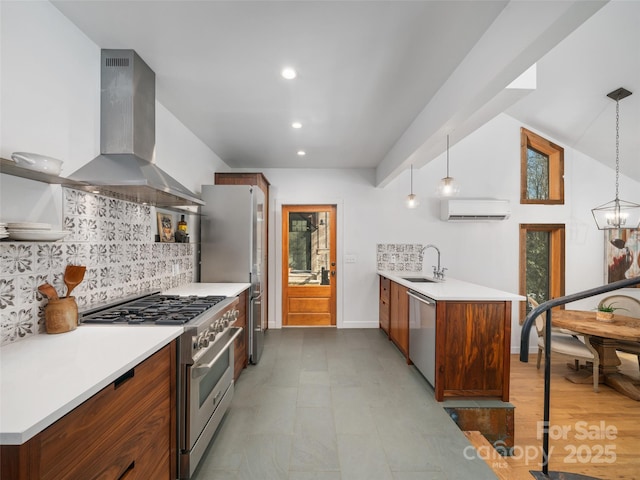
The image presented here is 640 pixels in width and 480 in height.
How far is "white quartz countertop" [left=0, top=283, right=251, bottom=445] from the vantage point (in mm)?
765

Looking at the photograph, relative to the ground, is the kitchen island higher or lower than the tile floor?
higher

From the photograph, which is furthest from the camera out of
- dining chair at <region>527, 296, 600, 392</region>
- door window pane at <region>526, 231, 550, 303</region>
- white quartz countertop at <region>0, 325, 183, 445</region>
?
door window pane at <region>526, 231, 550, 303</region>

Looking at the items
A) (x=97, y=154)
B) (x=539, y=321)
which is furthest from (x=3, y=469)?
(x=539, y=321)

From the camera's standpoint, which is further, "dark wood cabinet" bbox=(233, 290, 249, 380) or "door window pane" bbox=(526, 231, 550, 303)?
"door window pane" bbox=(526, 231, 550, 303)

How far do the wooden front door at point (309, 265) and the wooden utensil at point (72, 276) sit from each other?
3259 mm

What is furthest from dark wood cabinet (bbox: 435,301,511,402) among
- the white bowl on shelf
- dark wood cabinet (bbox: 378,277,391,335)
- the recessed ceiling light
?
the white bowl on shelf

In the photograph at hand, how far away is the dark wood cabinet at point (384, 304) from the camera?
4145 millimetres

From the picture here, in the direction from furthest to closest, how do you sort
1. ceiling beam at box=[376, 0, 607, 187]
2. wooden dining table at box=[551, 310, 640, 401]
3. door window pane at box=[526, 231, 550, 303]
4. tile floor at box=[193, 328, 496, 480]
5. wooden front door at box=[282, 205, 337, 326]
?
1. wooden front door at box=[282, 205, 337, 326]
2. door window pane at box=[526, 231, 550, 303]
3. wooden dining table at box=[551, 310, 640, 401]
4. tile floor at box=[193, 328, 496, 480]
5. ceiling beam at box=[376, 0, 607, 187]

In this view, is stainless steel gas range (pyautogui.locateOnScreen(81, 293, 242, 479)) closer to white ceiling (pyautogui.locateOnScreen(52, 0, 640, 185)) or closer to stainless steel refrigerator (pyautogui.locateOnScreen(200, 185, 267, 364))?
stainless steel refrigerator (pyautogui.locateOnScreen(200, 185, 267, 364))

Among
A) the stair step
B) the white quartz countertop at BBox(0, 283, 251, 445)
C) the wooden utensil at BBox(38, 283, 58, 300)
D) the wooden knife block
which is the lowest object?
the stair step

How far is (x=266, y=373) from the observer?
9.93 ft

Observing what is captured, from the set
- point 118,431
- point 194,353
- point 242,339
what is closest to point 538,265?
point 242,339

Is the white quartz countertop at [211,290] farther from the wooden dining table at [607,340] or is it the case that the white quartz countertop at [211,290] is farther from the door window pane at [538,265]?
the door window pane at [538,265]

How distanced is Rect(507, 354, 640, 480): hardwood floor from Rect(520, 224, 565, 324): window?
1.33 metres
